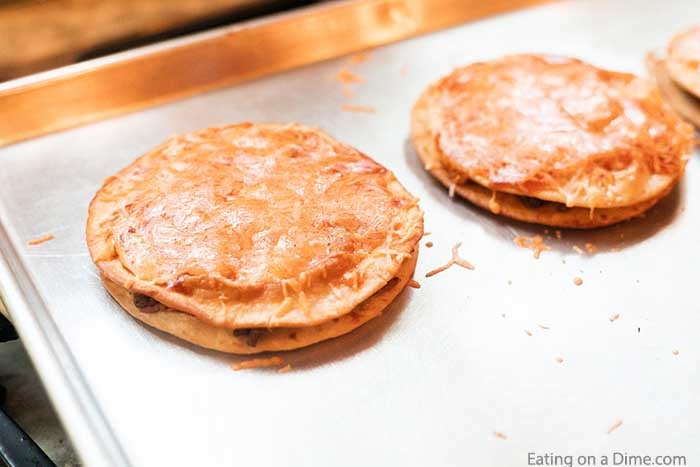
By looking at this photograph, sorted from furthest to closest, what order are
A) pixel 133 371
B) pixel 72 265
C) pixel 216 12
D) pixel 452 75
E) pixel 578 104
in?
pixel 216 12
pixel 452 75
pixel 578 104
pixel 72 265
pixel 133 371

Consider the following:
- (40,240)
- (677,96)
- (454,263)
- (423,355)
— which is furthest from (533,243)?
(40,240)

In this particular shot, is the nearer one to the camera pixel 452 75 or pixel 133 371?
pixel 133 371

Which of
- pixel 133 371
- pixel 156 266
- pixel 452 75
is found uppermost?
pixel 452 75

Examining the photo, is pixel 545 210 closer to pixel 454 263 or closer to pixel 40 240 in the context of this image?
pixel 454 263

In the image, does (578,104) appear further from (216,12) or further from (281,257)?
(216,12)

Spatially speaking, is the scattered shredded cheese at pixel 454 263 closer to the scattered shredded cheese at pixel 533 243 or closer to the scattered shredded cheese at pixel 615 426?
the scattered shredded cheese at pixel 533 243

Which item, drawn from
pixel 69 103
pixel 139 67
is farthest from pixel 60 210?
pixel 139 67
